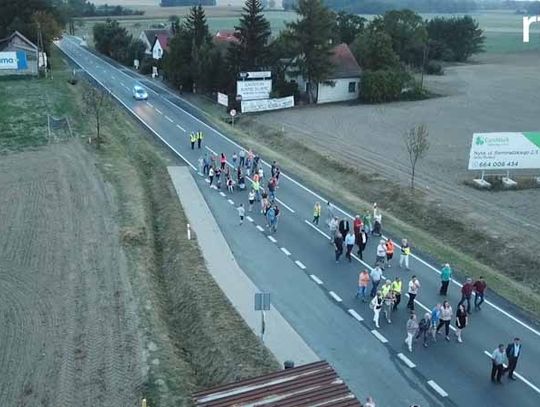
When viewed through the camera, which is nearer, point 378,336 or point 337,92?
point 378,336

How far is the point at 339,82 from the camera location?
185 ft

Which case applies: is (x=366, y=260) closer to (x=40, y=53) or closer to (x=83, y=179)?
(x=83, y=179)

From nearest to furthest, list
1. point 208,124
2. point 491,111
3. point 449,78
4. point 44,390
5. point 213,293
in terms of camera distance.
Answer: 1. point 44,390
2. point 213,293
3. point 208,124
4. point 491,111
5. point 449,78

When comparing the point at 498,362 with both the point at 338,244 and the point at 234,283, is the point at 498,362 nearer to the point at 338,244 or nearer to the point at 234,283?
the point at 338,244

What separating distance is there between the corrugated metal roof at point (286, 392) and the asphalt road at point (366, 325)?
9.04 ft

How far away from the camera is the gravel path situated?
27.3 metres

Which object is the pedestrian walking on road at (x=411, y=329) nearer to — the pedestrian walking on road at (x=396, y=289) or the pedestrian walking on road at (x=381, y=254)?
the pedestrian walking on road at (x=396, y=289)

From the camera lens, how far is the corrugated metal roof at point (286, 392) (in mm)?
10812

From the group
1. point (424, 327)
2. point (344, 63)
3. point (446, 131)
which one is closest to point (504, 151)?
point (446, 131)

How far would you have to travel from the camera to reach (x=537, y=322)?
56.2ft

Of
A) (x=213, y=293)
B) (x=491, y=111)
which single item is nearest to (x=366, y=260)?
(x=213, y=293)

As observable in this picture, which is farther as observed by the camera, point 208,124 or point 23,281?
point 208,124

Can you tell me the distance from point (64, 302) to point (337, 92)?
4307 cm

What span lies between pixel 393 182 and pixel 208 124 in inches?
711
